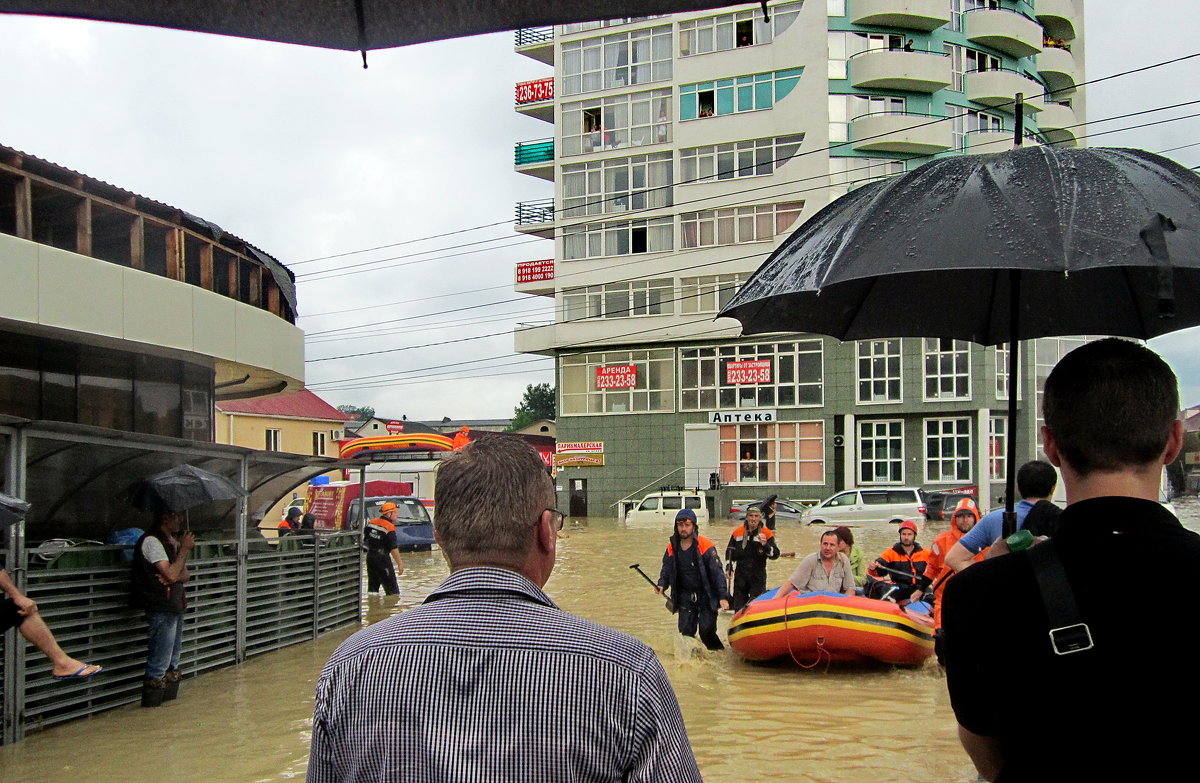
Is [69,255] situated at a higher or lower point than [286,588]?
higher

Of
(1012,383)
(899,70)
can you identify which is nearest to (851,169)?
(899,70)

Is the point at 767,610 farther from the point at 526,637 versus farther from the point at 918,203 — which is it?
the point at 526,637

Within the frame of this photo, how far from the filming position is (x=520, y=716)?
2.02m

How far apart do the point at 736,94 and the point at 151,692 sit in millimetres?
44828

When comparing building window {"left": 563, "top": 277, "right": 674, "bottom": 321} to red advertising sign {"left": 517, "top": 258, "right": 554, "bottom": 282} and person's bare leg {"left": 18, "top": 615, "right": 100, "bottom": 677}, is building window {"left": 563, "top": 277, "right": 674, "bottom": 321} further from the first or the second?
person's bare leg {"left": 18, "top": 615, "right": 100, "bottom": 677}

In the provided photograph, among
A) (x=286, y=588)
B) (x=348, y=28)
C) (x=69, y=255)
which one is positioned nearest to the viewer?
(x=348, y=28)

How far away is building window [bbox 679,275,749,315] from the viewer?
50.9 m

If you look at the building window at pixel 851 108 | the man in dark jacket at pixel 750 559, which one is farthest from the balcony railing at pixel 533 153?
the man in dark jacket at pixel 750 559

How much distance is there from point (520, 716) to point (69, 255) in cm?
1275

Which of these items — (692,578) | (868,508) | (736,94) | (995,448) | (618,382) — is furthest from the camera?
(618,382)

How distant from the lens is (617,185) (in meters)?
53.6

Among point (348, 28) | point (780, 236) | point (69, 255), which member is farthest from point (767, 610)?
point (780, 236)

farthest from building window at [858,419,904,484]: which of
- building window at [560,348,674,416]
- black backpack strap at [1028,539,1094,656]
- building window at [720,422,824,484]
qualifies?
black backpack strap at [1028,539,1094,656]

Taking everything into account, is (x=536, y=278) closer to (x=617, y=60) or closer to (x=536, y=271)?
(x=536, y=271)
